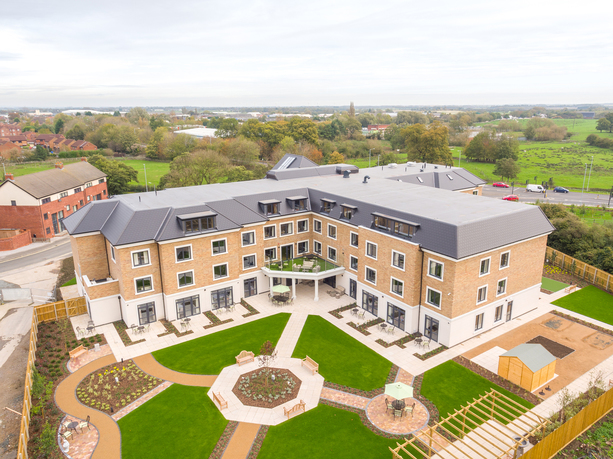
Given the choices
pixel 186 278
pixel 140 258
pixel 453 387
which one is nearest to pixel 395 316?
pixel 453 387

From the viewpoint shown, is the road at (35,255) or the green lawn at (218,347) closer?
the green lawn at (218,347)

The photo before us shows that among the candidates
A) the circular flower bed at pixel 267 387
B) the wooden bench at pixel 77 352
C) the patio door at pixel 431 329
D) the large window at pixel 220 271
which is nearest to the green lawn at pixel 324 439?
the circular flower bed at pixel 267 387

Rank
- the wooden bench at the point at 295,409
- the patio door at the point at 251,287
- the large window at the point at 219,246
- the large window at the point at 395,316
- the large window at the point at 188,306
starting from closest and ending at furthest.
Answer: the wooden bench at the point at 295,409, the large window at the point at 395,316, the large window at the point at 188,306, the large window at the point at 219,246, the patio door at the point at 251,287

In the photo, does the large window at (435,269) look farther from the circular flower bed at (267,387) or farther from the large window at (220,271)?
the large window at (220,271)

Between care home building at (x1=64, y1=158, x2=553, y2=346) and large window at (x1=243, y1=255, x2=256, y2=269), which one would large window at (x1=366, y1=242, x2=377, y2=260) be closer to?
care home building at (x1=64, y1=158, x2=553, y2=346)

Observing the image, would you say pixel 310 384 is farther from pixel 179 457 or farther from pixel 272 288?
pixel 272 288

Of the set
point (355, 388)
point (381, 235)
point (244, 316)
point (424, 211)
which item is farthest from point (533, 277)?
point (244, 316)
